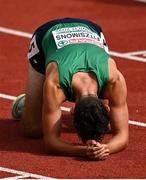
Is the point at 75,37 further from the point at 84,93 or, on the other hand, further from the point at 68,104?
the point at 68,104

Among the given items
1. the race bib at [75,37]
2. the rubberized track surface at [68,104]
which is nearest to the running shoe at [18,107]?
the rubberized track surface at [68,104]

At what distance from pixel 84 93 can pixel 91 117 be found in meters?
0.30

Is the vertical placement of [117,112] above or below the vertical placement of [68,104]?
above

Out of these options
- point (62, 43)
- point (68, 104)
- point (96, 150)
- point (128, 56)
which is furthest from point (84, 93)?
Answer: point (128, 56)

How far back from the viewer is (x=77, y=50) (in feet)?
28.6

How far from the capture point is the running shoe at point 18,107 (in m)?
9.73

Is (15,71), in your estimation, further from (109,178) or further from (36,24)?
(109,178)

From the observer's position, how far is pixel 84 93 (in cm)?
829

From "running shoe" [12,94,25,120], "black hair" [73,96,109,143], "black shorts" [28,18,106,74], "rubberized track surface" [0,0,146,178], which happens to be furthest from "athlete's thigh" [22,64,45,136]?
"black hair" [73,96,109,143]

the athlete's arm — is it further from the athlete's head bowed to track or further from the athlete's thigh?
the athlete's thigh

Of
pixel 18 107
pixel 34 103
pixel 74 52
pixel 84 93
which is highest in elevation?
pixel 74 52

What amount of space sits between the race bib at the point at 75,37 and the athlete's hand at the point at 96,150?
1135 millimetres

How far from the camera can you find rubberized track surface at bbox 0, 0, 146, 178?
324 inches

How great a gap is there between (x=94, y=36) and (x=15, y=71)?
112 inches
